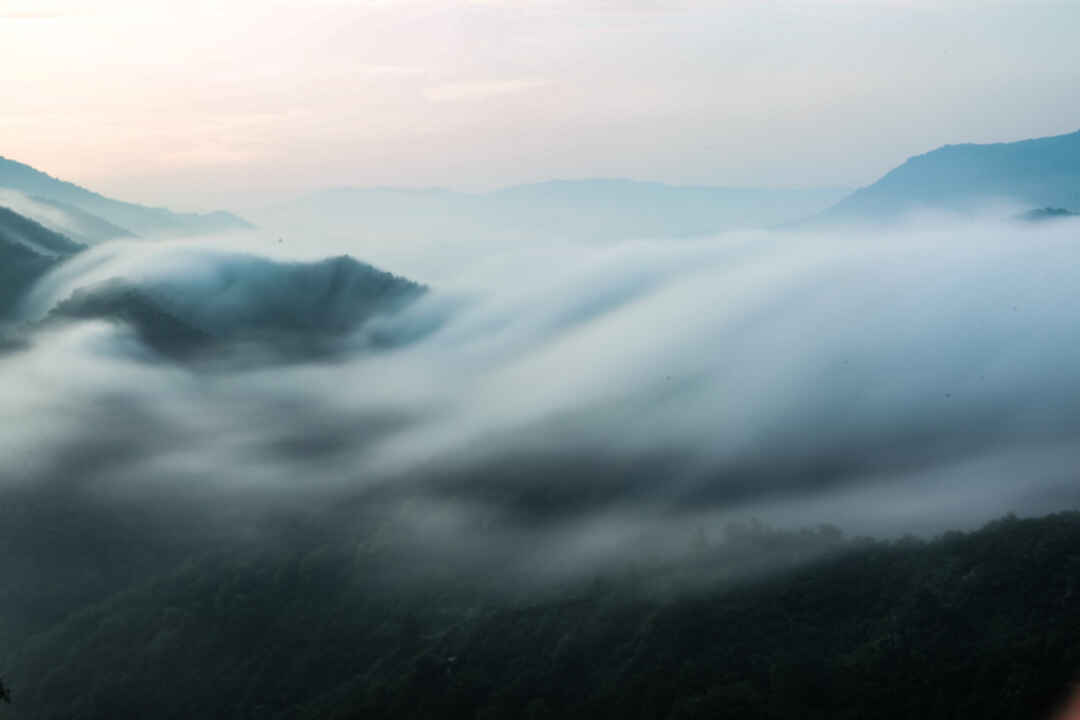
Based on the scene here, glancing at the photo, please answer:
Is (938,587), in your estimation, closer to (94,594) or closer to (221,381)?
(94,594)

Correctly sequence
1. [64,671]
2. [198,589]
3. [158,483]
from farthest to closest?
[158,483]
[198,589]
[64,671]

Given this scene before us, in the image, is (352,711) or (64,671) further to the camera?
(64,671)

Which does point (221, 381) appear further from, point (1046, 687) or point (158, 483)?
point (1046, 687)

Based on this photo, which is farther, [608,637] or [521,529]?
[521,529]

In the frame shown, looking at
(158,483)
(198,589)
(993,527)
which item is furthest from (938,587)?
(158,483)

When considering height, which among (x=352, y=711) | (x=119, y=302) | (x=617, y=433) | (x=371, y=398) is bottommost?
(x=352, y=711)

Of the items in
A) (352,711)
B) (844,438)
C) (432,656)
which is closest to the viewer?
(352,711)

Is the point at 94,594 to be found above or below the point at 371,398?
below
